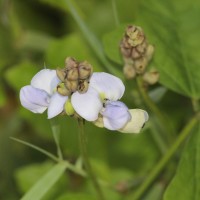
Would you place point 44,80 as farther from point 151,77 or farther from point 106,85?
point 151,77

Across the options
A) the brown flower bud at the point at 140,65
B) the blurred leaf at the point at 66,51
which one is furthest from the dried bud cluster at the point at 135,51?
the blurred leaf at the point at 66,51

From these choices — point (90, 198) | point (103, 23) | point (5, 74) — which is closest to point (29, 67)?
point (5, 74)

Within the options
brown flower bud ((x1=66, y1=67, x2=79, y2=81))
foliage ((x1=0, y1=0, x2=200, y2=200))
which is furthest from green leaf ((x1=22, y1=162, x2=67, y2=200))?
brown flower bud ((x1=66, y1=67, x2=79, y2=81))

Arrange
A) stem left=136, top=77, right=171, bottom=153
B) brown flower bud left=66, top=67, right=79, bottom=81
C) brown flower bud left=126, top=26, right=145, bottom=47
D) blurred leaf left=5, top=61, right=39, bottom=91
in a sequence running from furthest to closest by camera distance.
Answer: blurred leaf left=5, top=61, right=39, bottom=91, stem left=136, top=77, right=171, bottom=153, brown flower bud left=126, top=26, right=145, bottom=47, brown flower bud left=66, top=67, right=79, bottom=81

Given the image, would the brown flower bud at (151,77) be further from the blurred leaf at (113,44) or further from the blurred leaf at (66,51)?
the blurred leaf at (66,51)

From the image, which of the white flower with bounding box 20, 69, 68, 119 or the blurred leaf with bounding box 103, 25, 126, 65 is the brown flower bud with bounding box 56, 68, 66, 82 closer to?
Answer: the white flower with bounding box 20, 69, 68, 119

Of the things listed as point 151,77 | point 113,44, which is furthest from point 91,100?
point 113,44
